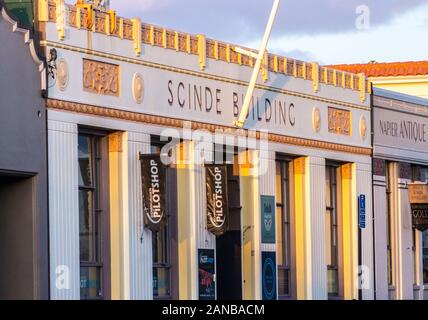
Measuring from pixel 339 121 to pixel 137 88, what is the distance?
10.8 meters

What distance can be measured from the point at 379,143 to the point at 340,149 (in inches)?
104

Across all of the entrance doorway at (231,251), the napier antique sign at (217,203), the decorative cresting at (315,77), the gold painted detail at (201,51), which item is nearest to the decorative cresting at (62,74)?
the gold painted detail at (201,51)

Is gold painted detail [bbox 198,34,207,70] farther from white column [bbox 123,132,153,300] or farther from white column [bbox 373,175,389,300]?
white column [bbox 373,175,389,300]

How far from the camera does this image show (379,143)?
1781 inches

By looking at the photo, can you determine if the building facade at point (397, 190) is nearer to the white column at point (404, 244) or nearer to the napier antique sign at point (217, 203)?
the white column at point (404, 244)

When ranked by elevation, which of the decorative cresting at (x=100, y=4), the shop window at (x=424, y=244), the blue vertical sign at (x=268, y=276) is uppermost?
the decorative cresting at (x=100, y=4)

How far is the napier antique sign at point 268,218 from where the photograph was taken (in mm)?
39000

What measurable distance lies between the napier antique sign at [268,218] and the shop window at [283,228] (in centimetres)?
92

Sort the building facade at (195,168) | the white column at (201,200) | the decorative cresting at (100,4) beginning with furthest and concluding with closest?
the white column at (201,200) → the decorative cresting at (100,4) → the building facade at (195,168)

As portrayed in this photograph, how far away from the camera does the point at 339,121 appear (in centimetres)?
4316

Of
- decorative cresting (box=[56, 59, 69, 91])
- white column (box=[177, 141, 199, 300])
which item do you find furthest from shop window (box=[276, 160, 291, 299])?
decorative cresting (box=[56, 59, 69, 91])

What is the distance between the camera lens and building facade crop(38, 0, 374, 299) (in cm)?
3178

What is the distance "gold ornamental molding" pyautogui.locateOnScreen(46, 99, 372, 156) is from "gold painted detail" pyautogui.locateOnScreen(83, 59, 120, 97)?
42cm
